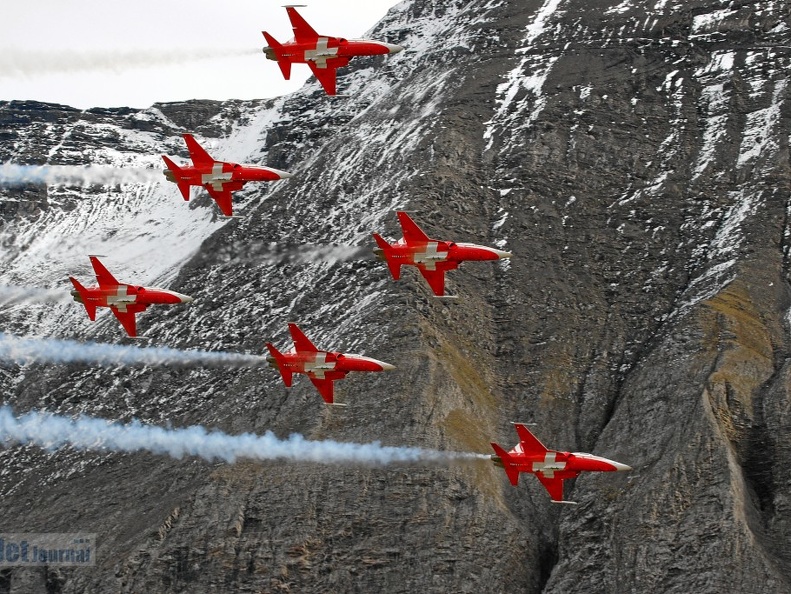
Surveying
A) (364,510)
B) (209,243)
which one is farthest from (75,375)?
(364,510)

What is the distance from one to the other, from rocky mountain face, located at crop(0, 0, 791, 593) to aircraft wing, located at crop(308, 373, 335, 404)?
17.4m

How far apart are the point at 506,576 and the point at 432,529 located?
7.40 metres

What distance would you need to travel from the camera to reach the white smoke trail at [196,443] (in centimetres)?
13225

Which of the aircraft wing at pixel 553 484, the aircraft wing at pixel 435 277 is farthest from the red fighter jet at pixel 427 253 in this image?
the aircraft wing at pixel 553 484

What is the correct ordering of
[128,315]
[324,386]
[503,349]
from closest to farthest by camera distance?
[128,315] < [324,386] < [503,349]

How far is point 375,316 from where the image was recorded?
150 m

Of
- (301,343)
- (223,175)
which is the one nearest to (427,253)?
(301,343)

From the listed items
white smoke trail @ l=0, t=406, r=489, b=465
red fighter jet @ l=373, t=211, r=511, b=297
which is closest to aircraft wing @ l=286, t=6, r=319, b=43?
red fighter jet @ l=373, t=211, r=511, b=297

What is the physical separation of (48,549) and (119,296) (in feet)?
130

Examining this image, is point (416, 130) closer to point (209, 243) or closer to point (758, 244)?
point (209, 243)

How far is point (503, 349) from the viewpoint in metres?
155

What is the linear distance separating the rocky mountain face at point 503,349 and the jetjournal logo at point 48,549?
4.90ft

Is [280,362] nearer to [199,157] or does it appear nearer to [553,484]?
[199,157]

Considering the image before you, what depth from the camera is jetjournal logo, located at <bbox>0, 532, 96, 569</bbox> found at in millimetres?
136750
